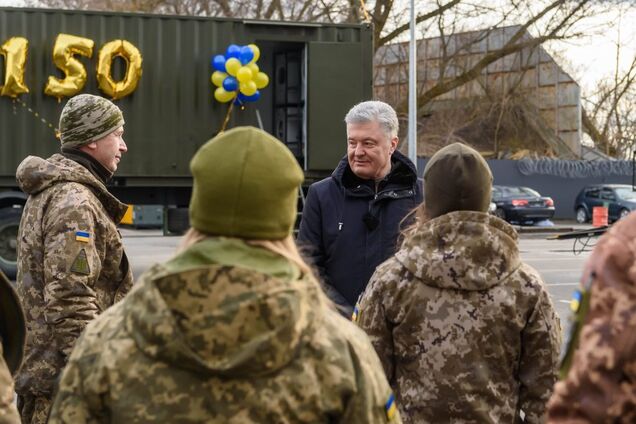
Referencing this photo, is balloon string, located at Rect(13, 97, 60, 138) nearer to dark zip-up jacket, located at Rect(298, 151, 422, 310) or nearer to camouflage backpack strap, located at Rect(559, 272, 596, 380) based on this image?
dark zip-up jacket, located at Rect(298, 151, 422, 310)

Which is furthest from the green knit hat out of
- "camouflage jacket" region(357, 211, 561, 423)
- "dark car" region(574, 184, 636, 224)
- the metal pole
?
"dark car" region(574, 184, 636, 224)

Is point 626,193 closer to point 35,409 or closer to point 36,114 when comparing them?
point 36,114

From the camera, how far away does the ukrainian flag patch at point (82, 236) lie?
3.71 meters

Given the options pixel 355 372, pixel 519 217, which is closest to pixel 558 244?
pixel 519 217

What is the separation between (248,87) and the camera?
43.7ft

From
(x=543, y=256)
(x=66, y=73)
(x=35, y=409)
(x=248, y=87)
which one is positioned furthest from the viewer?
(x=543, y=256)

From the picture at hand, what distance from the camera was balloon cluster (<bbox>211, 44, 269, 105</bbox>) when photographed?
43.7ft

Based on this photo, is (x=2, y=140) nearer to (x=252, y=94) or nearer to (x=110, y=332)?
(x=252, y=94)

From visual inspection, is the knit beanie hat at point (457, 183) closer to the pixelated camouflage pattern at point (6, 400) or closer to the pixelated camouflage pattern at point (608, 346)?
the pixelated camouflage pattern at point (608, 346)

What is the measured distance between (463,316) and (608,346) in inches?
46.2

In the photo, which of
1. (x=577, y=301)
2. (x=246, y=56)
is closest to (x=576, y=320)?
(x=577, y=301)

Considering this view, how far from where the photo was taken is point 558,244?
22953 mm

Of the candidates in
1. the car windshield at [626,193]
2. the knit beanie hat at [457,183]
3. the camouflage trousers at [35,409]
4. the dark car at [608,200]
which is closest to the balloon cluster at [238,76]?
the camouflage trousers at [35,409]

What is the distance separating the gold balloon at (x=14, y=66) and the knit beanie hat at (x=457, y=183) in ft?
35.5
